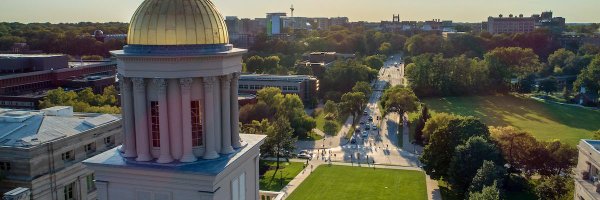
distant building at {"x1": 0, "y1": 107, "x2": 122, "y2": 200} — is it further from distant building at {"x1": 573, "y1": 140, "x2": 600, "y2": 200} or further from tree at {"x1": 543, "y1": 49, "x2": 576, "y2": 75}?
tree at {"x1": 543, "y1": 49, "x2": 576, "y2": 75}

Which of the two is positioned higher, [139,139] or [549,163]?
[139,139]

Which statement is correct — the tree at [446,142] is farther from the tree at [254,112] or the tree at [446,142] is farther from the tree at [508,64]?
the tree at [508,64]

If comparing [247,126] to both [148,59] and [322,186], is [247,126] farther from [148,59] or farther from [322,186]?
[148,59]

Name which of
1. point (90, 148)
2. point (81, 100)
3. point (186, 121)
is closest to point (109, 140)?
point (90, 148)

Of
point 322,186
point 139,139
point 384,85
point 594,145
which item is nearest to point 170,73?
point 139,139

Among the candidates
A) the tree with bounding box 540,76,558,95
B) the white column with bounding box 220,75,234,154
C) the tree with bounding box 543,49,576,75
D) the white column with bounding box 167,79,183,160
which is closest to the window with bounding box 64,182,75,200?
the white column with bounding box 167,79,183,160

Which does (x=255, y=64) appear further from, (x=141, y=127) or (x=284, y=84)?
(x=141, y=127)
